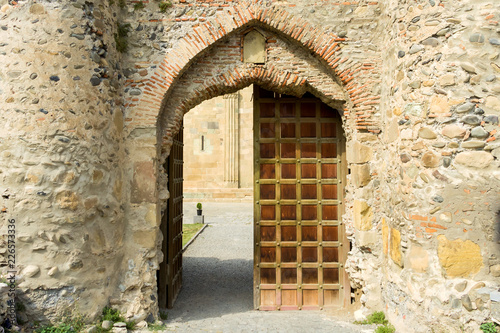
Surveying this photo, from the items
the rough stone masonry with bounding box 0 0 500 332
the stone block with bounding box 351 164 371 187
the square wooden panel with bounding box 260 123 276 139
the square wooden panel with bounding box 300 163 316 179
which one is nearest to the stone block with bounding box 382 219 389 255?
the rough stone masonry with bounding box 0 0 500 332

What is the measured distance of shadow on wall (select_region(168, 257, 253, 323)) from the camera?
515 cm

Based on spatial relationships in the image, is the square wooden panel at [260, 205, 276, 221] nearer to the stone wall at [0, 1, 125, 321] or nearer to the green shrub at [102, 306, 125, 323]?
the stone wall at [0, 1, 125, 321]

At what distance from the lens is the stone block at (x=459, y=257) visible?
3424 millimetres

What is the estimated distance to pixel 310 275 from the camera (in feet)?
16.9

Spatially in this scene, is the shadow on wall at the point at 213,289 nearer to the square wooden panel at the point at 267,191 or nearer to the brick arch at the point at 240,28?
the square wooden panel at the point at 267,191

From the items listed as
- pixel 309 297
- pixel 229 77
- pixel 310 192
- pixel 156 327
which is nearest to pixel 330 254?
pixel 309 297

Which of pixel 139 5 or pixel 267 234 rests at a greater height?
pixel 139 5

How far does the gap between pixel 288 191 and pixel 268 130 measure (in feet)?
2.96

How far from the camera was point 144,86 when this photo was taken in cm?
453

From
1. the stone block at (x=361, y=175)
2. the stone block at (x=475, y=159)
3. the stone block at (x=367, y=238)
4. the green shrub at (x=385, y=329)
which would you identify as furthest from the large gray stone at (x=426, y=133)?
the green shrub at (x=385, y=329)

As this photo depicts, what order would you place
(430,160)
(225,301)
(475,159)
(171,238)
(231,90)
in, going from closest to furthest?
1. (475,159)
2. (430,160)
3. (231,90)
4. (171,238)
5. (225,301)

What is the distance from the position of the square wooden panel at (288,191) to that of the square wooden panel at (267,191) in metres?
0.13

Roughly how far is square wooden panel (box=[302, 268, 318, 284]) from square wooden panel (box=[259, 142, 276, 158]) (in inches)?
64.7

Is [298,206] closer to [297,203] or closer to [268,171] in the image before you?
[297,203]
